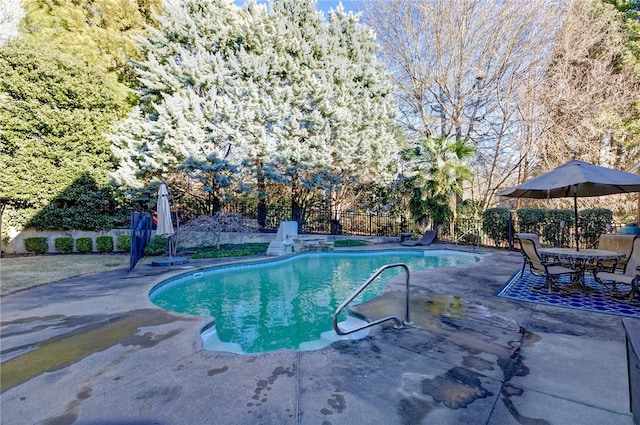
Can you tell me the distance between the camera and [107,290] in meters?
5.56

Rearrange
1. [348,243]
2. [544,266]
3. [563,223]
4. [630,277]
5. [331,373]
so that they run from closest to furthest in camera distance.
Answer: [331,373] < [630,277] < [544,266] < [563,223] < [348,243]

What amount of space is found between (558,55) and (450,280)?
566 inches

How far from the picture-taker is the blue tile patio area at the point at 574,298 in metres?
4.30

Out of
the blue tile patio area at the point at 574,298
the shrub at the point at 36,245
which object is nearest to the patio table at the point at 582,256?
the blue tile patio area at the point at 574,298

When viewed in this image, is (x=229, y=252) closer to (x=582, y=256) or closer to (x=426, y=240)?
(x=426, y=240)

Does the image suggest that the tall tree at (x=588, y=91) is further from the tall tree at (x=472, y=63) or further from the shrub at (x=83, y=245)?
the shrub at (x=83, y=245)

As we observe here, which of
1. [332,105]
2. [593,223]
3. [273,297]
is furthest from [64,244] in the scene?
[593,223]

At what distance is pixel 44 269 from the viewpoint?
7.71 metres

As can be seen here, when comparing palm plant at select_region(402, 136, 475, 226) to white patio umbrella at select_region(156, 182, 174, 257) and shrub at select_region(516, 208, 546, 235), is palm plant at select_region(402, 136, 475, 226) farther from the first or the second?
white patio umbrella at select_region(156, 182, 174, 257)

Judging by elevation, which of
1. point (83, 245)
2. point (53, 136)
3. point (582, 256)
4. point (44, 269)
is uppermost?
point (53, 136)

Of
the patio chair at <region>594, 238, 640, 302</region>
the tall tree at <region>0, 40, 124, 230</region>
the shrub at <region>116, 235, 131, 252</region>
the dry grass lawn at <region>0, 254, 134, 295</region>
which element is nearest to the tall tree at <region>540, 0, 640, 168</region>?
the patio chair at <region>594, 238, 640, 302</region>

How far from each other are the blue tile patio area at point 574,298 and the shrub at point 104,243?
41.9ft

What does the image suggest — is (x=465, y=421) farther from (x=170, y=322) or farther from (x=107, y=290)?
(x=107, y=290)

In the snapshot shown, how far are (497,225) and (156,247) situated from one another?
12793mm
